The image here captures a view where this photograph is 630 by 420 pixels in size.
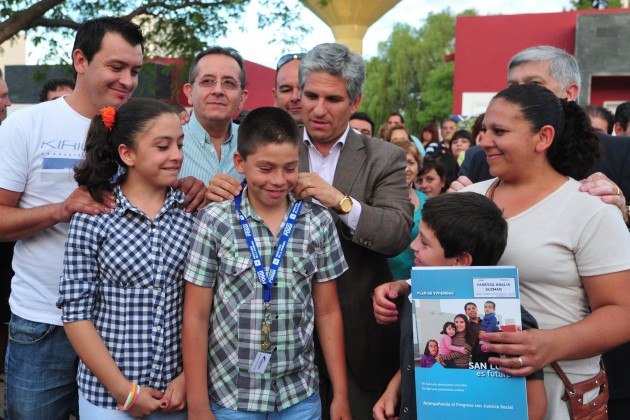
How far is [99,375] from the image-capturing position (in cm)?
249

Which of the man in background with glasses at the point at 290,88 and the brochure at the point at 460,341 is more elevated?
the man in background with glasses at the point at 290,88

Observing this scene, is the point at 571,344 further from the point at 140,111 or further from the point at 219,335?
the point at 140,111

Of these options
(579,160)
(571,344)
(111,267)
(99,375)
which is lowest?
(99,375)

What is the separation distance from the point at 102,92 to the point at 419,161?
4.34 m

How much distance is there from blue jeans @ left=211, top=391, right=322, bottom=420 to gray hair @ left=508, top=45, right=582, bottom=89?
6.72 feet

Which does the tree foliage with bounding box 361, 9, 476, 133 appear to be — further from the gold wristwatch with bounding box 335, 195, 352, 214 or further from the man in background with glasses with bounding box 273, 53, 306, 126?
the gold wristwatch with bounding box 335, 195, 352, 214

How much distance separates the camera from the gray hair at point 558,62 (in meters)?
3.35

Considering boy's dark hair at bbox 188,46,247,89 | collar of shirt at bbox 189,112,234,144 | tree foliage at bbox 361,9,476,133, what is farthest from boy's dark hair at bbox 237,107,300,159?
tree foliage at bbox 361,9,476,133

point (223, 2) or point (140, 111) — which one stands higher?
point (223, 2)

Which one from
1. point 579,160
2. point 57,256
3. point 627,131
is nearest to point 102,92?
point 57,256

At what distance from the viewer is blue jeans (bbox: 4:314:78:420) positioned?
2820 mm

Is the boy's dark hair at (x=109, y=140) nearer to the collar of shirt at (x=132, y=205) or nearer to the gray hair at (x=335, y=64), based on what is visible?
the collar of shirt at (x=132, y=205)

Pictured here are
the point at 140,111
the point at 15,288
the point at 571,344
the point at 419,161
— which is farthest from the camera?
the point at 419,161

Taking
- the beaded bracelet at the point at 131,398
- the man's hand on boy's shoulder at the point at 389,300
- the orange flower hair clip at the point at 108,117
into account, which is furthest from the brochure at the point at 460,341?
the orange flower hair clip at the point at 108,117
